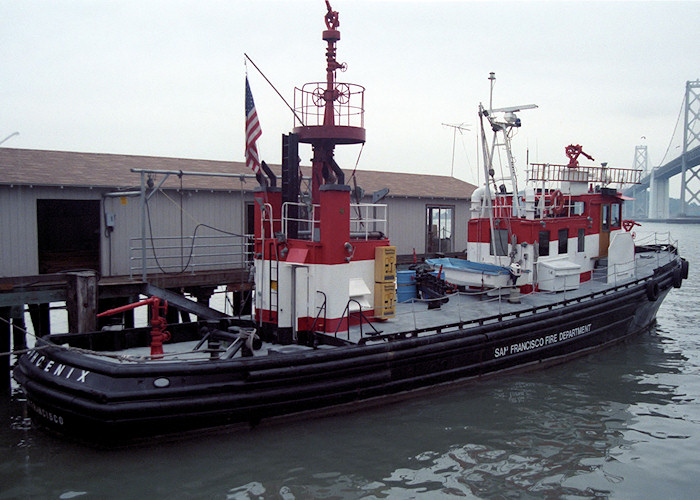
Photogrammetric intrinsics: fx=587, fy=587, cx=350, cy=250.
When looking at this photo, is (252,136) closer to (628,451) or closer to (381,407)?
(381,407)

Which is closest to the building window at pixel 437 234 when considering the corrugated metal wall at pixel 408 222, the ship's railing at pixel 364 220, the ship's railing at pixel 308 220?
the corrugated metal wall at pixel 408 222

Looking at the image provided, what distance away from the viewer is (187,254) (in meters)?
17.0

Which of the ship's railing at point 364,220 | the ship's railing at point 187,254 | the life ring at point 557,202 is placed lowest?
the ship's railing at point 187,254

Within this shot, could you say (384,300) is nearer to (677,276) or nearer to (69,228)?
(677,276)

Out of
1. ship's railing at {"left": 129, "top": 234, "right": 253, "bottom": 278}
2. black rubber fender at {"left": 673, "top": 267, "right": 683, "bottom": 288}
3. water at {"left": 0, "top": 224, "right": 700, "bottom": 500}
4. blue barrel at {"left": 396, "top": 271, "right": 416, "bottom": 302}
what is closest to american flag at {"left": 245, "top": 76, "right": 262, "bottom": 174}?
ship's railing at {"left": 129, "top": 234, "right": 253, "bottom": 278}

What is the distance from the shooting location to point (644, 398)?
12.2 metres

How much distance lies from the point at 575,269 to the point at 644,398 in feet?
15.0

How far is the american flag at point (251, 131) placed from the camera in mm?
11039

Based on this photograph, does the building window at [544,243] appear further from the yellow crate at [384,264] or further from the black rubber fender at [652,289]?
the yellow crate at [384,264]

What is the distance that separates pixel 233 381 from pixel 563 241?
10.8 meters

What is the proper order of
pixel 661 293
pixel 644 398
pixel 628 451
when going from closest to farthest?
pixel 628 451
pixel 644 398
pixel 661 293

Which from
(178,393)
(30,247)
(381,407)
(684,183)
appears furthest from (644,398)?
(684,183)

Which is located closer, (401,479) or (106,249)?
(401,479)

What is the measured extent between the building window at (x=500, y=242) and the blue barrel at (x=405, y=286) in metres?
2.82
